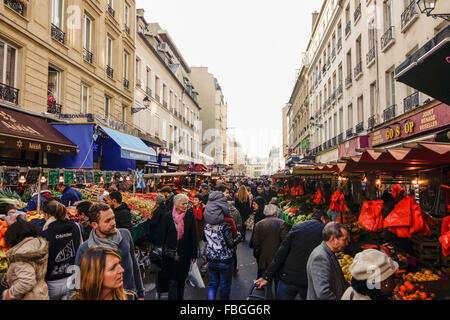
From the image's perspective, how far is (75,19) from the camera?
13.0 m

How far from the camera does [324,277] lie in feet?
9.41

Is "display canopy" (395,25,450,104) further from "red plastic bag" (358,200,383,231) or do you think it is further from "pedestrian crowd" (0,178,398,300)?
"pedestrian crowd" (0,178,398,300)

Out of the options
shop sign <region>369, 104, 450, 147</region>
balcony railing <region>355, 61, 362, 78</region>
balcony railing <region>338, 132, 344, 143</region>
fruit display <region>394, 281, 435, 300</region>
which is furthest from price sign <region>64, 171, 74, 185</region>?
balcony railing <region>338, 132, 344, 143</region>

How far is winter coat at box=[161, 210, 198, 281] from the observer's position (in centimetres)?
459

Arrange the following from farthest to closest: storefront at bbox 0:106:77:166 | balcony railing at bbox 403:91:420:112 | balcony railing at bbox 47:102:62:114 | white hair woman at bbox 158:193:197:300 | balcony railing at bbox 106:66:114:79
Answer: balcony railing at bbox 106:66:114:79
balcony railing at bbox 47:102:62:114
balcony railing at bbox 403:91:420:112
storefront at bbox 0:106:77:166
white hair woman at bbox 158:193:197:300

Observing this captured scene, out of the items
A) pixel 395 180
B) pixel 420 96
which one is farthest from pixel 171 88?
pixel 395 180

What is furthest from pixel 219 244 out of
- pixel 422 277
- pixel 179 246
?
pixel 422 277

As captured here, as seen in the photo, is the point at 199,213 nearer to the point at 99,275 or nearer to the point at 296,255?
the point at 296,255

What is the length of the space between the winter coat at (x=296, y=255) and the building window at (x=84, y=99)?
42.5 ft

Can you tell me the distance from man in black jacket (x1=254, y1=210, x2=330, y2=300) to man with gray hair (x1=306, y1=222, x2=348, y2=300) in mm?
766

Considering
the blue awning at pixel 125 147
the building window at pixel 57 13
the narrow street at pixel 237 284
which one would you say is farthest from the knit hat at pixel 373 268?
the building window at pixel 57 13

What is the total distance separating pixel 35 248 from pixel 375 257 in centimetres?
297

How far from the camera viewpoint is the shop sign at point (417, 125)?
8938 millimetres
